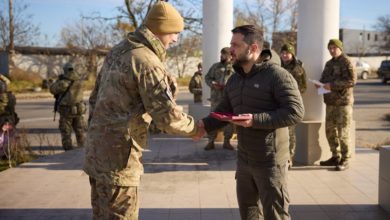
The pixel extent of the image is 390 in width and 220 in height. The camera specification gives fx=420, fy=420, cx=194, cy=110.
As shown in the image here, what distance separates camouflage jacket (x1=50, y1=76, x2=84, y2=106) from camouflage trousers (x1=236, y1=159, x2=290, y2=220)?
20.2 ft

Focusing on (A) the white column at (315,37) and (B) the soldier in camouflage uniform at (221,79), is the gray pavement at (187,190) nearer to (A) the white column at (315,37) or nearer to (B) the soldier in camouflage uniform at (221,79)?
(B) the soldier in camouflage uniform at (221,79)

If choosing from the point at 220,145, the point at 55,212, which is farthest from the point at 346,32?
the point at 55,212

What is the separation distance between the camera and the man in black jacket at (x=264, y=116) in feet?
9.81

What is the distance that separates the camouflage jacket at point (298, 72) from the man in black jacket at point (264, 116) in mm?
3349

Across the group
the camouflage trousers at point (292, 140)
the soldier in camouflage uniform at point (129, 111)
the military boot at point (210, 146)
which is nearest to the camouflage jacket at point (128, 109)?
the soldier in camouflage uniform at point (129, 111)

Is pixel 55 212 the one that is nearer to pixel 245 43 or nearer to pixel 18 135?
pixel 245 43

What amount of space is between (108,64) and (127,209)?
985mm

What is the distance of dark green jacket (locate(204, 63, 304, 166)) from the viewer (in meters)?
2.98

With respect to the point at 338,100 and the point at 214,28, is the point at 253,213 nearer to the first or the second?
the point at 338,100

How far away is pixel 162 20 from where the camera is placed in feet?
9.28

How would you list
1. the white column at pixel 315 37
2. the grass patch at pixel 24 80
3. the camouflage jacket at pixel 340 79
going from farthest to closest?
1. the grass patch at pixel 24 80
2. the white column at pixel 315 37
3. the camouflage jacket at pixel 340 79

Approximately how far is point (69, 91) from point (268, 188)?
260 inches

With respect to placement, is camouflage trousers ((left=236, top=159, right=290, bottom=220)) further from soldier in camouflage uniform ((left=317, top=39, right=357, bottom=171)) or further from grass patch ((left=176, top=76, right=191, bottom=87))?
grass patch ((left=176, top=76, right=191, bottom=87))

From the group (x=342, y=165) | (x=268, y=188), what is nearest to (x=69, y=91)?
(x=342, y=165)
